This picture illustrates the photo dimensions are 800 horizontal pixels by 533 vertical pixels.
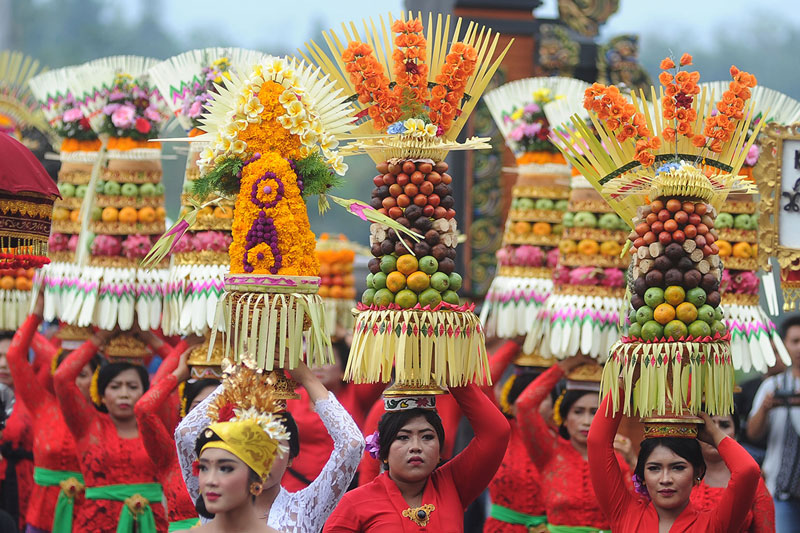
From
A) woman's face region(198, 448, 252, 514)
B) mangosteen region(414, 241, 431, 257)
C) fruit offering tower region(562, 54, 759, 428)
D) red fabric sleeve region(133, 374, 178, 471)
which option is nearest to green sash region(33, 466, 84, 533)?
red fabric sleeve region(133, 374, 178, 471)

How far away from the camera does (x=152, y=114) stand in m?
6.89

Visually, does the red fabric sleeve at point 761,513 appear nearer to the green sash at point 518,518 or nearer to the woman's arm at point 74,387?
the green sash at point 518,518

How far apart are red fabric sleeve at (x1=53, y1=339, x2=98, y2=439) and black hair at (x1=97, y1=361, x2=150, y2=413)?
0.11 m

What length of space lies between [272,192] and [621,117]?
55.8 inches

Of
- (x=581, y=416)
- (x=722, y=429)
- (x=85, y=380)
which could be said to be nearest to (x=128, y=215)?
(x=85, y=380)

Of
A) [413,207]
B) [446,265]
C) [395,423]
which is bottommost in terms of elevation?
[395,423]

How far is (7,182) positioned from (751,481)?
311cm

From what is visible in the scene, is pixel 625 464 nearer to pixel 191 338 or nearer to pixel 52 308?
pixel 191 338

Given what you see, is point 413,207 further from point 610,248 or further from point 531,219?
point 531,219

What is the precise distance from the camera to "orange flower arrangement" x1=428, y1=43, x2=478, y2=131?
502 cm

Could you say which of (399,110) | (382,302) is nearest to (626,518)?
(382,302)

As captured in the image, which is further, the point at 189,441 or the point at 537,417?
the point at 537,417

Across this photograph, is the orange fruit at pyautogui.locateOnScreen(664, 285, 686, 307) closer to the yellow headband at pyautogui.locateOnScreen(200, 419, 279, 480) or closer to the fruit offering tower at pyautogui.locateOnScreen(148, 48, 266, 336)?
the yellow headband at pyautogui.locateOnScreen(200, 419, 279, 480)

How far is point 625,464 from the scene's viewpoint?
6113mm
